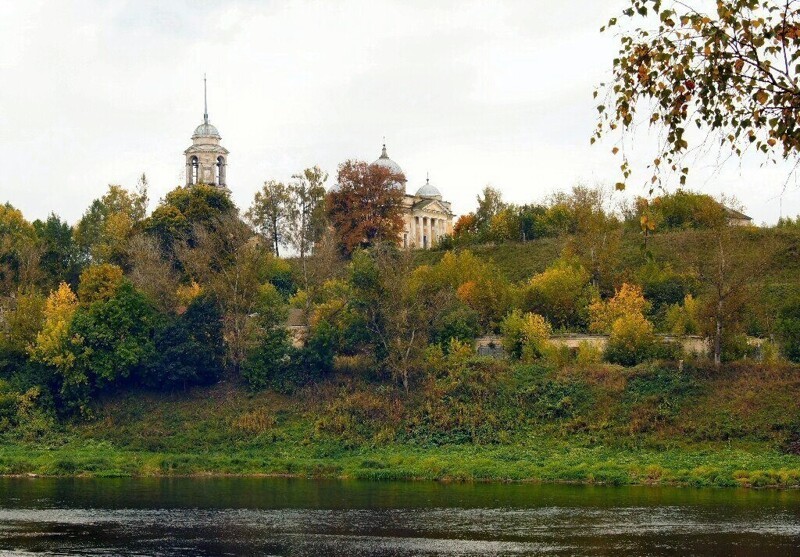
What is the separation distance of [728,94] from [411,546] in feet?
70.4

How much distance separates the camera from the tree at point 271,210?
93.4 metres

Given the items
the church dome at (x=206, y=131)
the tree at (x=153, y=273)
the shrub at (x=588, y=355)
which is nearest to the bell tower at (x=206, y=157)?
the church dome at (x=206, y=131)

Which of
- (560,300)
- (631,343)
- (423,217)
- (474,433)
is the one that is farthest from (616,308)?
(423,217)

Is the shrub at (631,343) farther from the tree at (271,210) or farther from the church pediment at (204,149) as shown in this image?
the church pediment at (204,149)

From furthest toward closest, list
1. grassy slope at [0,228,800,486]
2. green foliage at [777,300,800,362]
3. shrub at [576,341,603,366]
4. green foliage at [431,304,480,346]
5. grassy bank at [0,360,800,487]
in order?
green foliage at [431,304,480,346] → shrub at [576,341,603,366] → green foliage at [777,300,800,362] → grassy bank at [0,360,800,487] → grassy slope at [0,228,800,486]

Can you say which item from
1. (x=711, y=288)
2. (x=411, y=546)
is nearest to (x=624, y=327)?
(x=711, y=288)

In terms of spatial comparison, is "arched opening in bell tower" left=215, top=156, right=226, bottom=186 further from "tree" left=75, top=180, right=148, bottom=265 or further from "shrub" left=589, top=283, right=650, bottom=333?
"shrub" left=589, top=283, right=650, bottom=333

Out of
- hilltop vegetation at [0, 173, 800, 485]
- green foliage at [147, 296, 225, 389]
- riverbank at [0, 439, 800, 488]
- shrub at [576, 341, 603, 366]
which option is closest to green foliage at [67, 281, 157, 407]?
hilltop vegetation at [0, 173, 800, 485]

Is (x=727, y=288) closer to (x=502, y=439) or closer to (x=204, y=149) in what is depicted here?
(x=502, y=439)

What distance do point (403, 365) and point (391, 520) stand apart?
25.2m

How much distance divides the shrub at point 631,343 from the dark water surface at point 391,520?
15.9 metres

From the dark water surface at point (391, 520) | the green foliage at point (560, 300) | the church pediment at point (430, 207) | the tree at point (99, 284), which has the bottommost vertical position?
the dark water surface at point (391, 520)

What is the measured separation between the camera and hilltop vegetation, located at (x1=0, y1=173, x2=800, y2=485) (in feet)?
191

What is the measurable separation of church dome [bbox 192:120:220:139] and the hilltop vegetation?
81.5 feet
